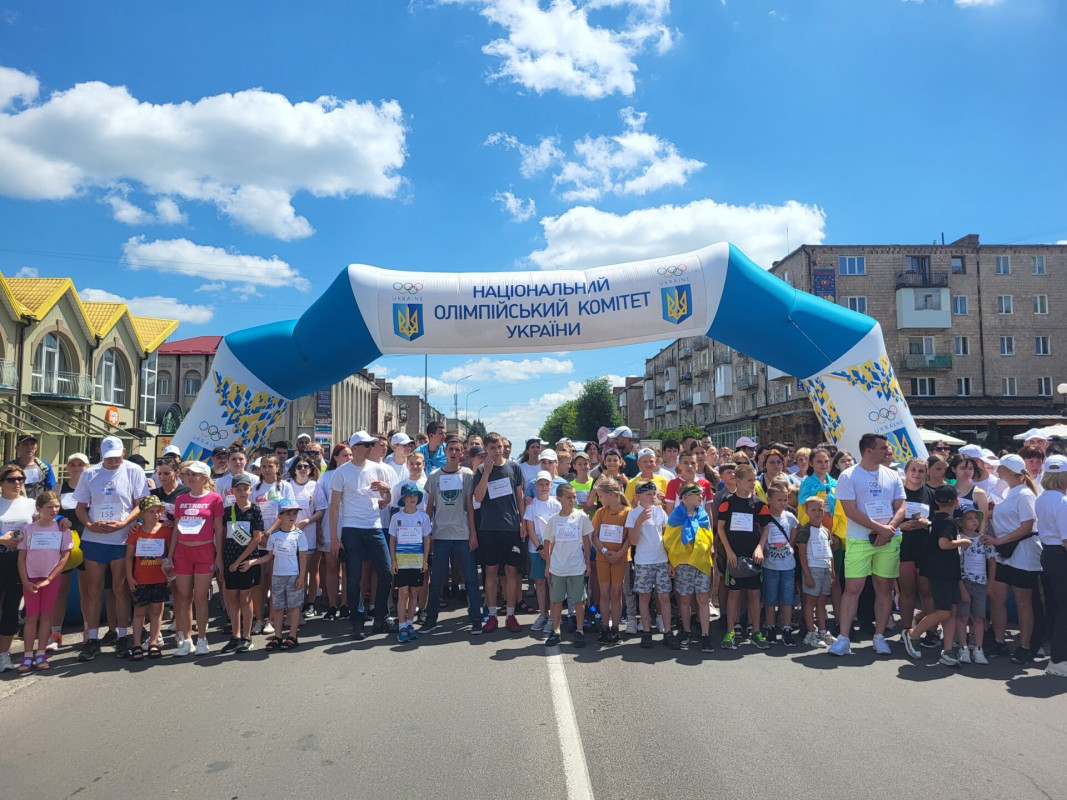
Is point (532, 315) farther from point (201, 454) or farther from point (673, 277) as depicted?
point (201, 454)

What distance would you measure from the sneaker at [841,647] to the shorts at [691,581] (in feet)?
3.82

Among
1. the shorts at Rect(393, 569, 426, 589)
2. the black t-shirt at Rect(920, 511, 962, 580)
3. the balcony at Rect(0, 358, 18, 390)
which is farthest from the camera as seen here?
the balcony at Rect(0, 358, 18, 390)

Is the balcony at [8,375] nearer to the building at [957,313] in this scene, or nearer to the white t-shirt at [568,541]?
the white t-shirt at [568,541]

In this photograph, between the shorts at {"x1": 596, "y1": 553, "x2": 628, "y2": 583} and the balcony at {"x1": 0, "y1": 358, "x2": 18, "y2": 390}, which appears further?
the balcony at {"x1": 0, "y1": 358, "x2": 18, "y2": 390}

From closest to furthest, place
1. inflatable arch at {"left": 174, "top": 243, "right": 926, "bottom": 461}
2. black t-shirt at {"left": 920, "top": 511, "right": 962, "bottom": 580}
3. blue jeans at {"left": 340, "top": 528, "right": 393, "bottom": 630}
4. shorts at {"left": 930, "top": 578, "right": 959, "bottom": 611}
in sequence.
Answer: shorts at {"left": 930, "top": 578, "right": 959, "bottom": 611} → black t-shirt at {"left": 920, "top": 511, "right": 962, "bottom": 580} → blue jeans at {"left": 340, "top": 528, "right": 393, "bottom": 630} → inflatable arch at {"left": 174, "top": 243, "right": 926, "bottom": 461}

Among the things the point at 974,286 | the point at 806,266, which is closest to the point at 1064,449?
the point at 806,266

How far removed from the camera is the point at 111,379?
112 ft

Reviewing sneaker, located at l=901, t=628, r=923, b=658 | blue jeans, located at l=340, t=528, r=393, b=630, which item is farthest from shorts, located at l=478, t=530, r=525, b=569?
sneaker, located at l=901, t=628, r=923, b=658

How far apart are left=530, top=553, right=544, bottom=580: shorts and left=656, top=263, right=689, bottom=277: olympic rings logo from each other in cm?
433

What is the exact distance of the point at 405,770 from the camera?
12.7 ft

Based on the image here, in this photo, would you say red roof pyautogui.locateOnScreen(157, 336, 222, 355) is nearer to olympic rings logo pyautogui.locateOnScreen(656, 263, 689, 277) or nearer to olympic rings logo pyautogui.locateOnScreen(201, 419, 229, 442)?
olympic rings logo pyautogui.locateOnScreen(201, 419, 229, 442)

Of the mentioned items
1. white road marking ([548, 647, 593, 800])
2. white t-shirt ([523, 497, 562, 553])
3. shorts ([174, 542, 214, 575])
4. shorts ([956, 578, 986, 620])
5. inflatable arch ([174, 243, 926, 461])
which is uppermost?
inflatable arch ([174, 243, 926, 461])

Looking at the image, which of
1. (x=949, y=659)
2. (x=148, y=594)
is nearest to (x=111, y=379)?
(x=148, y=594)

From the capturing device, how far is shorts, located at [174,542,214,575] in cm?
644
